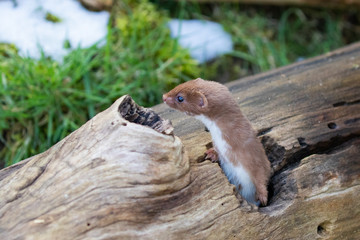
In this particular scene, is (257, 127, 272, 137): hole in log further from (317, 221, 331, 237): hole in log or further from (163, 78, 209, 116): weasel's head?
(317, 221, 331, 237): hole in log

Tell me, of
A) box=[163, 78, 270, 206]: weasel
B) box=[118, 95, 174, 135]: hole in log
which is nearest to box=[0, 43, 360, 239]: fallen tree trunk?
box=[118, 95, 174, 135]: hole in log

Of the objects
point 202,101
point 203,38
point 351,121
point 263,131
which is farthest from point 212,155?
point 203,38

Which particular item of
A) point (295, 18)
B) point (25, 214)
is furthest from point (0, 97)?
point (295, 18)

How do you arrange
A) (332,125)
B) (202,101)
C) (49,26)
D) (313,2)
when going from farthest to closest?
(313,2) < (49,26) < (332,125) < (202,101)

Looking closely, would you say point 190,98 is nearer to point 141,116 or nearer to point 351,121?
point 141,116

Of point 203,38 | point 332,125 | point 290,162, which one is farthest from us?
point 203,38

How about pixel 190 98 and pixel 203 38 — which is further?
pixel 203 38

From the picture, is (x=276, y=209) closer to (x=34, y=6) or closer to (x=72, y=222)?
(x=72, y=222)
